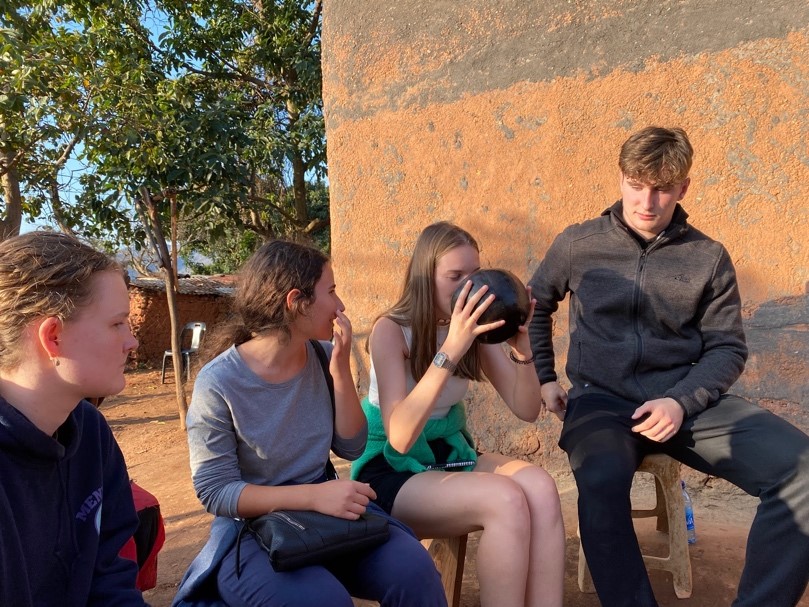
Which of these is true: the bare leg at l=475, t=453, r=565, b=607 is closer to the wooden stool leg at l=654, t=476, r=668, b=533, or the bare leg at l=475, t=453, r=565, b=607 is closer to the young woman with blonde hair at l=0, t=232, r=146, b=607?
the wooden stool leg at l=654, t=476, r=668, b=533

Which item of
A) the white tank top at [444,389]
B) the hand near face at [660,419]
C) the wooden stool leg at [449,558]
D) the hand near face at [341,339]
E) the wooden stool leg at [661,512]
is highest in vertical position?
the hand near face at [341,339]

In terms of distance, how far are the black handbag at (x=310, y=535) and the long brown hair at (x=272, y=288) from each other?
1.86 feet

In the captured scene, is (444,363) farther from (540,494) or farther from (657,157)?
(657,157)

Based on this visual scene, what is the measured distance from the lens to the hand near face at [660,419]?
2402 millimetres

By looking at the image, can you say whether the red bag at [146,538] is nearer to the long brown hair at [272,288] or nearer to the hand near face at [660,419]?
the long brown hair at [272,288]

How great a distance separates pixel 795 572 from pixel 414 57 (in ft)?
11.5

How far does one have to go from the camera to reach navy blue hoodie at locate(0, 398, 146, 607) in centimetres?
144

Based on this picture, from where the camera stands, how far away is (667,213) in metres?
2.68

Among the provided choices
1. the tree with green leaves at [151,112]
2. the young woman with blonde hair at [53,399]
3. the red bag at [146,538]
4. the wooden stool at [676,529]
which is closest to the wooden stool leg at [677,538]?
the wooden stool at [676,529]

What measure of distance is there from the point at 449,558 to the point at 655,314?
3.92 ft

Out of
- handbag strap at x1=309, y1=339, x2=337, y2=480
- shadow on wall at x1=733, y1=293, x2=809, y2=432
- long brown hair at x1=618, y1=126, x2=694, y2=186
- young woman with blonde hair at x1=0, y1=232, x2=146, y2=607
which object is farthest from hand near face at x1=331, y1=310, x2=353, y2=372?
shadow on wall at x1=733, y1=293, x2=809, y2=432

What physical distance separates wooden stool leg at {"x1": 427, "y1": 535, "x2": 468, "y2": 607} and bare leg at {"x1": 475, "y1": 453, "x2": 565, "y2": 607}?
0.91 feet

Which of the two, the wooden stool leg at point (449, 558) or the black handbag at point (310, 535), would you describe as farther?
the wooden stool leg at point (449, 558)

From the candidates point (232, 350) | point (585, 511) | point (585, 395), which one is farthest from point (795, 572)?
point (232, 350)
